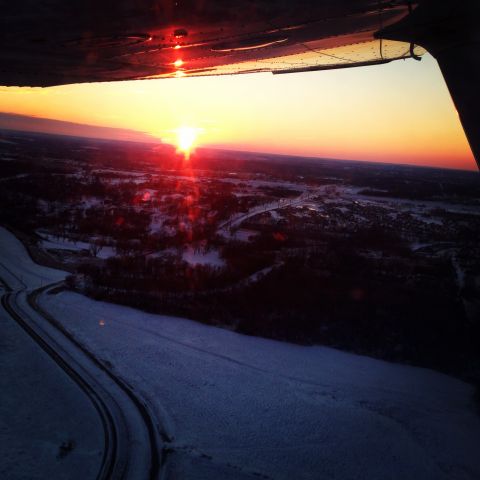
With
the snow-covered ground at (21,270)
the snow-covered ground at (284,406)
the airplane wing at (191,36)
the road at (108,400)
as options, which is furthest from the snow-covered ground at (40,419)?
the airplane wing at (191,36)

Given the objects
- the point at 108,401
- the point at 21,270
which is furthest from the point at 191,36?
the point at 21,270

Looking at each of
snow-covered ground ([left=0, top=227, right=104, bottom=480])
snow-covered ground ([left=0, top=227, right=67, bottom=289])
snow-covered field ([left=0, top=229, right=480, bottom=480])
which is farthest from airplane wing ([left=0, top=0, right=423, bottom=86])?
snow-covered ground ([left=0, top=227, right=67, bottom=289])

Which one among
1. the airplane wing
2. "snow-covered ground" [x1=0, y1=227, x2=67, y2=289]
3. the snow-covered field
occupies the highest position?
the airplane wing

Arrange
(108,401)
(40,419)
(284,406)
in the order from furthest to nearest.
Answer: (284,406) < (108,401) < (40,419)

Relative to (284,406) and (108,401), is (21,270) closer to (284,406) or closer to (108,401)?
(108,401)

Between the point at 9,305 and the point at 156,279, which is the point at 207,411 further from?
the point at 156,279

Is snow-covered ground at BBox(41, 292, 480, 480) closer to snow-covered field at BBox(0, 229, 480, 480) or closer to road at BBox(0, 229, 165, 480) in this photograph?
snow-covered field at BBox(0, 229, 480, 480)
